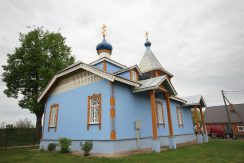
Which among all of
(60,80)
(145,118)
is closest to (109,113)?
(145,118)

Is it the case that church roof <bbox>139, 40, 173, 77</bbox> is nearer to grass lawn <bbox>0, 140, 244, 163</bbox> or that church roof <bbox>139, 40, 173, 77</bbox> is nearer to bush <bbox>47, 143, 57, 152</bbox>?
grass lawn <bbox>0, 140, 244, 163</bbox>

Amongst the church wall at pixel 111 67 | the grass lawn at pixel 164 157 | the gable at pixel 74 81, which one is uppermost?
the church wall at pixel 111 67

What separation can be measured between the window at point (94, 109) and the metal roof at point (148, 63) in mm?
9588

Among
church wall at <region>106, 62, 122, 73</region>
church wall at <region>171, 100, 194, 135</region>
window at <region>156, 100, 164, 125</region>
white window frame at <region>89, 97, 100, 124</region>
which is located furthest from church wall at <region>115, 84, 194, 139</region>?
church wall at <region>106, 62, 122, 73</region>

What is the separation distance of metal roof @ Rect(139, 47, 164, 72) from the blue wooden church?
4.79 metres

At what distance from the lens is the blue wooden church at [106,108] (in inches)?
441

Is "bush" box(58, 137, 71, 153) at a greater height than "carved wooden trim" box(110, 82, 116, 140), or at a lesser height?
lesser

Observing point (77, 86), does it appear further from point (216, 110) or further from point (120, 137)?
point (216, 110)

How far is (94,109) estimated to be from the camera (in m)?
12.1

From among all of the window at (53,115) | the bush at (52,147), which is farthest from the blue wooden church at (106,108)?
the bush at (52,147)

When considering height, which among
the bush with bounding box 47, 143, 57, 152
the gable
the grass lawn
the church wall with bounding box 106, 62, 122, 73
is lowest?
the grass lawn

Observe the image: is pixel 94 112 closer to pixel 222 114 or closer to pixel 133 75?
pixel 133 75

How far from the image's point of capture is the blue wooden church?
36.7 feet

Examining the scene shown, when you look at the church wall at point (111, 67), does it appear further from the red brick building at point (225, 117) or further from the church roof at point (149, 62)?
the red brick building at point (225, 117)
